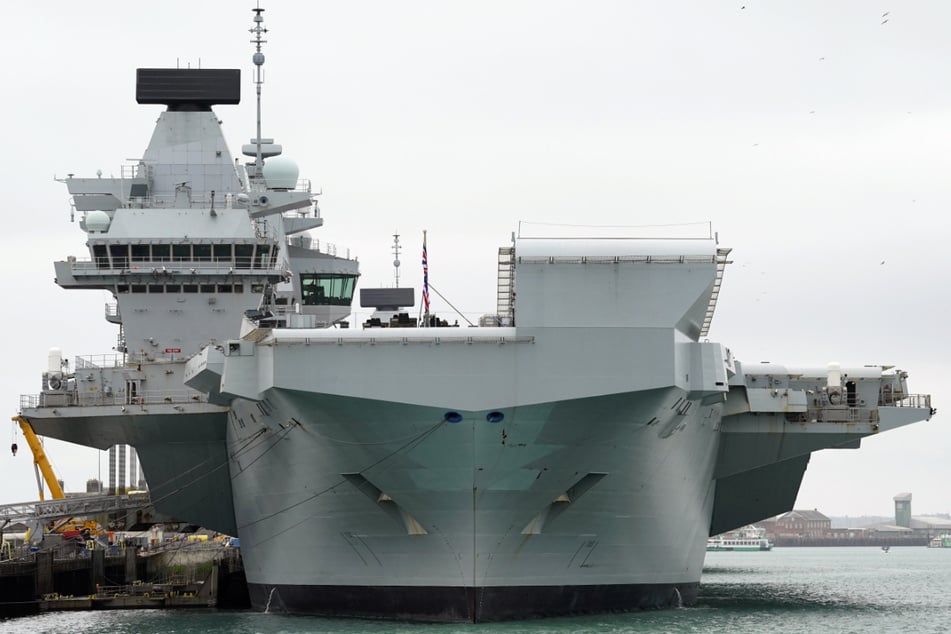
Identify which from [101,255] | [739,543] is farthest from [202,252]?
[739,543]

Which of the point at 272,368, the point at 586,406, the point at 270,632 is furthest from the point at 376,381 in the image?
the point at 270,632

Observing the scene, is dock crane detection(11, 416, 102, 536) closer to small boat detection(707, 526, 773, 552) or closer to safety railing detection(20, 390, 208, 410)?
safety railing detection(20, 390, 208, 410)

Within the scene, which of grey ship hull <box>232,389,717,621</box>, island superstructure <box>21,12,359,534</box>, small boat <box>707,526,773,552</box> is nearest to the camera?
grey ship hull <box>232,389,717,621</box>

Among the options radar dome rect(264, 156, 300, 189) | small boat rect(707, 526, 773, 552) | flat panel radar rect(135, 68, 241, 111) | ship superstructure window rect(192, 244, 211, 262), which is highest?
flat panel radar rect(135, 68, 241, 111)

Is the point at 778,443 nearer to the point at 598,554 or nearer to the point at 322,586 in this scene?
the point at 598,554

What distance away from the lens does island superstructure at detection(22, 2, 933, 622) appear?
75.2 ft

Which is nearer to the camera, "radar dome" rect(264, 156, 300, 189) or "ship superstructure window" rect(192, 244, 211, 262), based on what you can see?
"ship superstructure window" rect(192, 244, 211, 262)

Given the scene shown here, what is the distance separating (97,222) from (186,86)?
4295 millimetres

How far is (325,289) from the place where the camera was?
3922 cm

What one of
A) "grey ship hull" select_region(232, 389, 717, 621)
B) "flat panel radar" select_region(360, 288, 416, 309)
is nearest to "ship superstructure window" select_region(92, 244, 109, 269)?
"grey ship hull" select_region(232, 389, 717, 621)

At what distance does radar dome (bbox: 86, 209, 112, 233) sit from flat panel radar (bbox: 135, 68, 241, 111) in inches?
143

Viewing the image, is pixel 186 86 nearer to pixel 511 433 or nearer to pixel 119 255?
pixel 119 255

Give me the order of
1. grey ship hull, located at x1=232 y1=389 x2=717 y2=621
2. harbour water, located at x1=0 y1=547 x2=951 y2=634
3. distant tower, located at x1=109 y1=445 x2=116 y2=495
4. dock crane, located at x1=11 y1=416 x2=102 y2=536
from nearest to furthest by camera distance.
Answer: grey ship hull, located at x1=232 y1=389 x2=717 y2=621, harbour water, located at x1=0 y1=547 x2=951 y2=634, dock crane, located at x1=11 y1=416 x2=102 y2=536, distant tower, located at x1=109 y1=445 x2=116 y2=495

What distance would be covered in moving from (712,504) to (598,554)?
6.13 m
